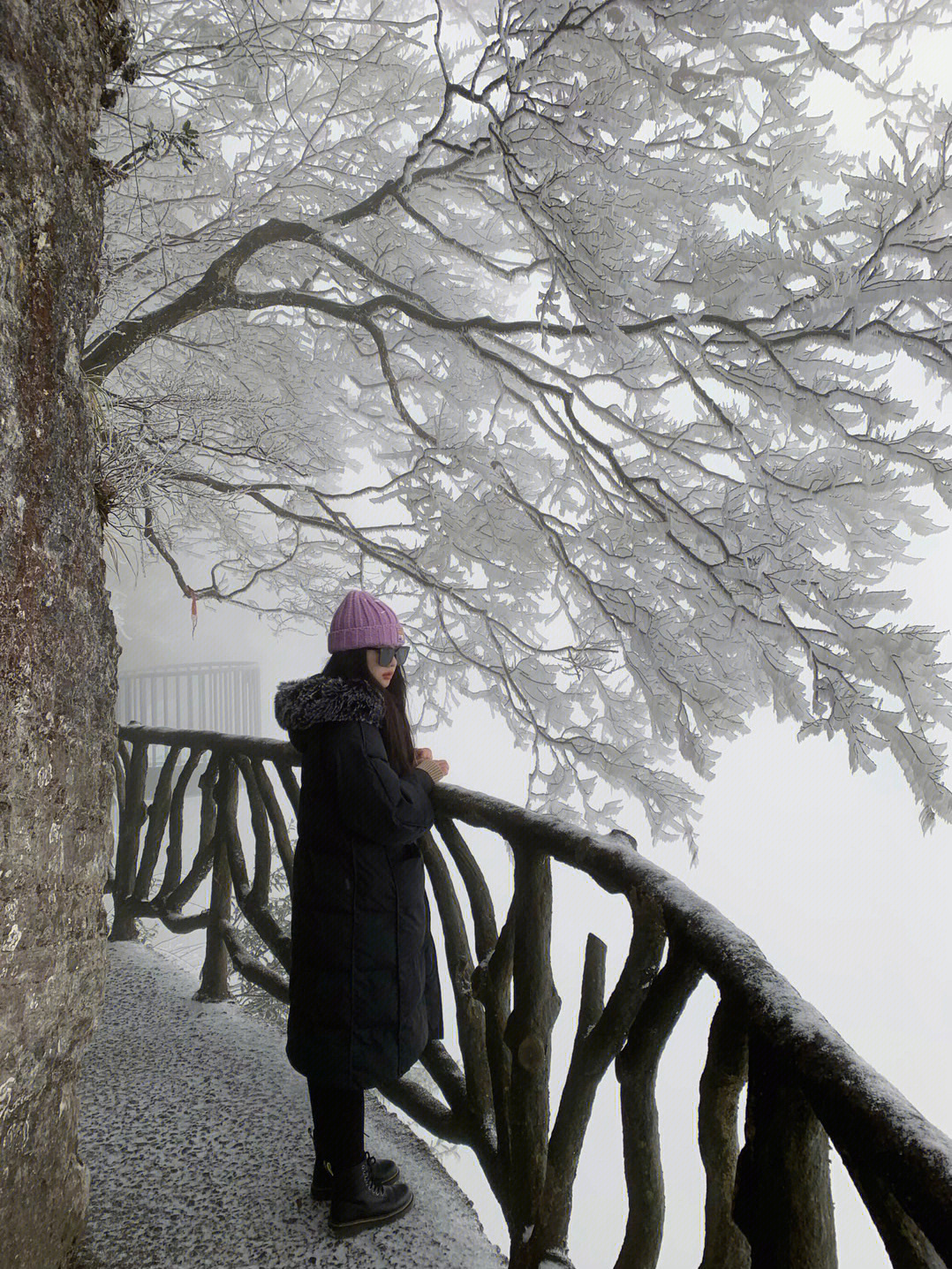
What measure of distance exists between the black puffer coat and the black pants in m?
0.09

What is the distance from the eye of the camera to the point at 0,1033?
176 centimetres

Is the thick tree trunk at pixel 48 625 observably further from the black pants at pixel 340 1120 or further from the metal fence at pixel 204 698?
the metal fence at pixel 204 698

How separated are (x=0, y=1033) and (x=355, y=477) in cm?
5074

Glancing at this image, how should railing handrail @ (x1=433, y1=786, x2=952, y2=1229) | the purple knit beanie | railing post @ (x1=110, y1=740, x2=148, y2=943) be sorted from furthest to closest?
railing post @ (x1=110, y1=740, x2=148, y2=943) < the purple knit beanie < railing handrail @ (x1=433, y1=786, x2=952, y2=1229)

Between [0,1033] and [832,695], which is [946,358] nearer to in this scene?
[832,695]

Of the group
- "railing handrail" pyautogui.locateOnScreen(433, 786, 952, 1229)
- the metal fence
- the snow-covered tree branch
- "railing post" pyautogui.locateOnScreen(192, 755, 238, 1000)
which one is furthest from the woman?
the metal fence

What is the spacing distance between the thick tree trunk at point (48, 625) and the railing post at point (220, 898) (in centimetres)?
186

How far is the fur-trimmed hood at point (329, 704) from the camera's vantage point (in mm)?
2248

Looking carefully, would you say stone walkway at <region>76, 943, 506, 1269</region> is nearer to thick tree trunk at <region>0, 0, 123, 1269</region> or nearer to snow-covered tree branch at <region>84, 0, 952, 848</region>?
thick tree trunk at <region>0, 0, 123, 1269</region>

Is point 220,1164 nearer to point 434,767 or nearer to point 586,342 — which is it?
point 434,767

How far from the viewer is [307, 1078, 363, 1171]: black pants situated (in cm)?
229

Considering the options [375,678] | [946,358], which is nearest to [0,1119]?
[375,678]

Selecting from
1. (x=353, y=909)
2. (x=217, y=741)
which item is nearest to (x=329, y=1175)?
(x=353, y=909)

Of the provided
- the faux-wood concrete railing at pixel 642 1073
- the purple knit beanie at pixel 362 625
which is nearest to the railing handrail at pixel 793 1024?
the faux-wood concrete railing at pixel 642 1073
